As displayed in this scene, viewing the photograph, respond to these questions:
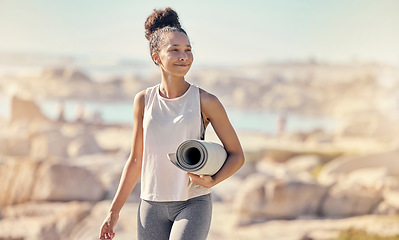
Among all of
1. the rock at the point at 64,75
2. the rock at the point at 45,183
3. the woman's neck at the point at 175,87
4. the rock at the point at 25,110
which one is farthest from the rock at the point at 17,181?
the rock at the point at 64,75

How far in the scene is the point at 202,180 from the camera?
2.26 meters

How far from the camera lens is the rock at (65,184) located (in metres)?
8.66

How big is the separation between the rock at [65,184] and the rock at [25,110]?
1319 centimetres

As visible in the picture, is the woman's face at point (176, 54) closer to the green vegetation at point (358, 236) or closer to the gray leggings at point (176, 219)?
the gray leggings at point (176, 219)

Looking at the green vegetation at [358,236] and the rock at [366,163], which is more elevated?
the rock at [366,163]

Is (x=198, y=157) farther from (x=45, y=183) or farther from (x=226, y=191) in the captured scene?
(x=226, y=191)

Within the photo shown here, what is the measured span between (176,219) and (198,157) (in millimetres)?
317

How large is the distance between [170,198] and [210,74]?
226 feet

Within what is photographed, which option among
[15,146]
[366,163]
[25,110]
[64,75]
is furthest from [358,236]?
[64,75]

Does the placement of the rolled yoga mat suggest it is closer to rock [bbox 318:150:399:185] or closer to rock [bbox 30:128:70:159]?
rock [bbox 318:150:399:185]

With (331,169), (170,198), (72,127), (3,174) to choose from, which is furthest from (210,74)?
(170,198)

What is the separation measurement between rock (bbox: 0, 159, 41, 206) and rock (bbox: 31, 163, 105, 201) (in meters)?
0.11

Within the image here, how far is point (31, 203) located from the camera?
28.1ft

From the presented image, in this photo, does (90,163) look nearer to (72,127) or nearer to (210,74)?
(72,127)
